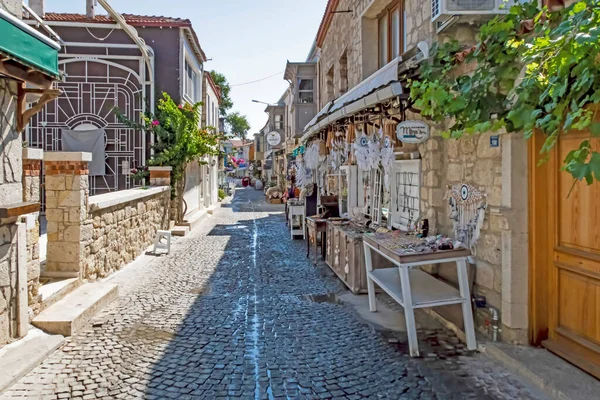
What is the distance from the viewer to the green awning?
144 inches

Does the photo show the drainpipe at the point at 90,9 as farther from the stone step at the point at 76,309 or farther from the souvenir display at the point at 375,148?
the souvenir display at the point at 375,148

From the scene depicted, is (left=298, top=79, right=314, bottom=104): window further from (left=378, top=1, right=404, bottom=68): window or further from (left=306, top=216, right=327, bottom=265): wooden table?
(left=306, top=216, right=327, bottom=265): wooden table

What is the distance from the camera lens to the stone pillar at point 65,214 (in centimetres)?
641

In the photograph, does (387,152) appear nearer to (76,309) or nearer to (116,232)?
(76,309)

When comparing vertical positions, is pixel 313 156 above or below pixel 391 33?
below

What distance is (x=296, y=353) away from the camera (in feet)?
15.1

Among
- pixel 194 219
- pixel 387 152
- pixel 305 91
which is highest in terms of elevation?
pixel 305 91

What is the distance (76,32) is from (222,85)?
31.6 meters

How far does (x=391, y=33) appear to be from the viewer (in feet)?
28.1

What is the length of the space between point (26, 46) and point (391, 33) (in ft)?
20.7

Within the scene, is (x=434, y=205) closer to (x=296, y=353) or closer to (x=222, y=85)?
(x=296, y=353)

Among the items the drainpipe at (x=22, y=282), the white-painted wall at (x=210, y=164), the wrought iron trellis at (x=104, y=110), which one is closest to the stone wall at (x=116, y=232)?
the drainpipe at (x=22, y=282)

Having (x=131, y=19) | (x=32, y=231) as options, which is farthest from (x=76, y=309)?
(x=131, y=19)

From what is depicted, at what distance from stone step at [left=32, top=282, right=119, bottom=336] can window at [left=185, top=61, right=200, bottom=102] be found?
1131cm
